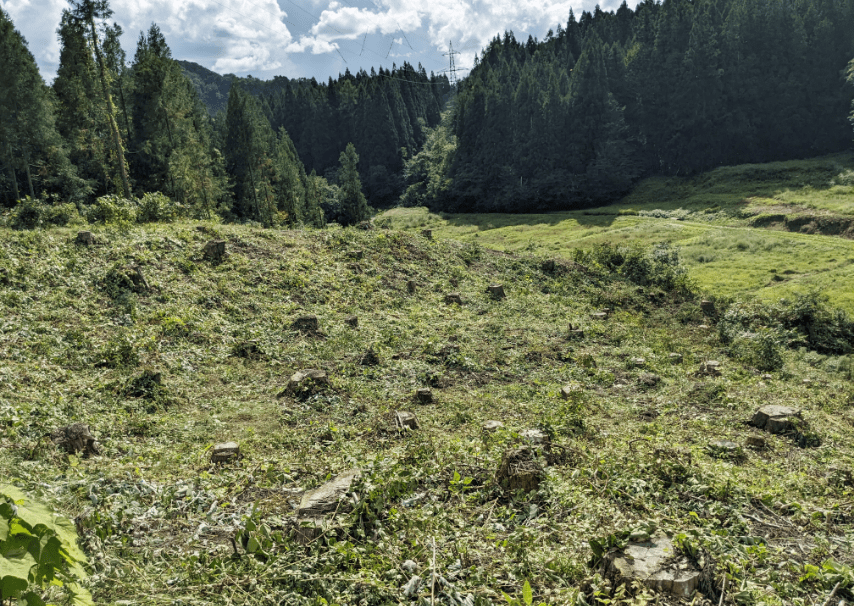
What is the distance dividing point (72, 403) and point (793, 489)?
34.2ft

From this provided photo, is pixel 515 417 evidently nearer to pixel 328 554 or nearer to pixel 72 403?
pixel 328 554

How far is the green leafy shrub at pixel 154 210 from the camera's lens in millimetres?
19653

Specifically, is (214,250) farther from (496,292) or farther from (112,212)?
(496,292)

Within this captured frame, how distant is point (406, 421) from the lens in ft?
26.6

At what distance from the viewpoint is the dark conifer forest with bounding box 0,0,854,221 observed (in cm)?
3597

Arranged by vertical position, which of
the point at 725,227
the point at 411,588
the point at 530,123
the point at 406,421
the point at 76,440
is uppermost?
the point at 530,123

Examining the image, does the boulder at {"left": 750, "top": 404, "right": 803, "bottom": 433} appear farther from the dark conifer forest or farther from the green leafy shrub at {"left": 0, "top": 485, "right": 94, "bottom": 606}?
the dark conifer forest

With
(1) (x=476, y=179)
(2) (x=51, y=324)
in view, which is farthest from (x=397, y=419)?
(1) (x=476, y=179)

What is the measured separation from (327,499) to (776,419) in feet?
25.4

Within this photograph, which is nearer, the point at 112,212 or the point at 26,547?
the point at 26,547

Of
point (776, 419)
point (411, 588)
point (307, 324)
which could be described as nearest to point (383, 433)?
point (411, 588)

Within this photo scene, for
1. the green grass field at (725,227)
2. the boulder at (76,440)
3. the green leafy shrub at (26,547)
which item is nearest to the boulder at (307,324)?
the boulder at (76,440)

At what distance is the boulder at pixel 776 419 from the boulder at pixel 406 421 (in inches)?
238

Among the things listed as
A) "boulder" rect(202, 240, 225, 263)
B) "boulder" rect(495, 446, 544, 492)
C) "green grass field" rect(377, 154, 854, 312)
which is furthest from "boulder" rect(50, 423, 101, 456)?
"green grass field" rect(377, 154, 854, 312)
